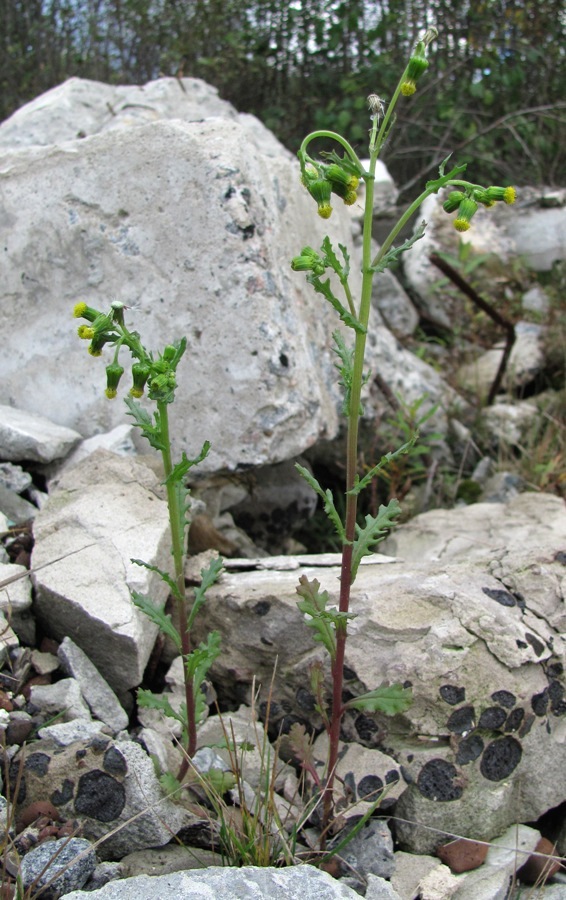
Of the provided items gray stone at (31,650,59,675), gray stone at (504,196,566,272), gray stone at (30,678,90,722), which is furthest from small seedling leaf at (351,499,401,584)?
gray stone at (504,196,566,272)

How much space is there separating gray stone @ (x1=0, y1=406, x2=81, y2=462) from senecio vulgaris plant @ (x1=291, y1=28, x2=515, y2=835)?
1.38m

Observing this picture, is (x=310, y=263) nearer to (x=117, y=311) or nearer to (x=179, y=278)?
(x=117, y=311)

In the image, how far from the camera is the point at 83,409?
11.6 feet

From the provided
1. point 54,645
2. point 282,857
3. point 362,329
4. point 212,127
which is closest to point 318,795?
point 282,857

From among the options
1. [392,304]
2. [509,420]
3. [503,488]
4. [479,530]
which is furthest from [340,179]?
[392,304]

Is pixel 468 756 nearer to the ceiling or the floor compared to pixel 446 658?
nearer to the floor

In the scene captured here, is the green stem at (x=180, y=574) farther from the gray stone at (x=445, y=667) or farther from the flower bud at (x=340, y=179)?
the flower bud at (x=340, y=179)

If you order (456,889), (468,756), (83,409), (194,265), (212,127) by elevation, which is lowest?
(456,889)

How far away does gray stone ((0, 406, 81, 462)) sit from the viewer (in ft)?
10.6

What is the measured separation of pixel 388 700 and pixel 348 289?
1070mm

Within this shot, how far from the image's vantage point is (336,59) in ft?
25.9

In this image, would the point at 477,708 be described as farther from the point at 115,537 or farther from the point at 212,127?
the point at 212,127

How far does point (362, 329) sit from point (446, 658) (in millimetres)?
1064

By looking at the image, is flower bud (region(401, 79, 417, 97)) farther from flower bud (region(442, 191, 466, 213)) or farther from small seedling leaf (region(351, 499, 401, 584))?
small seedling leaf (region(351, 499, 401, 584))
